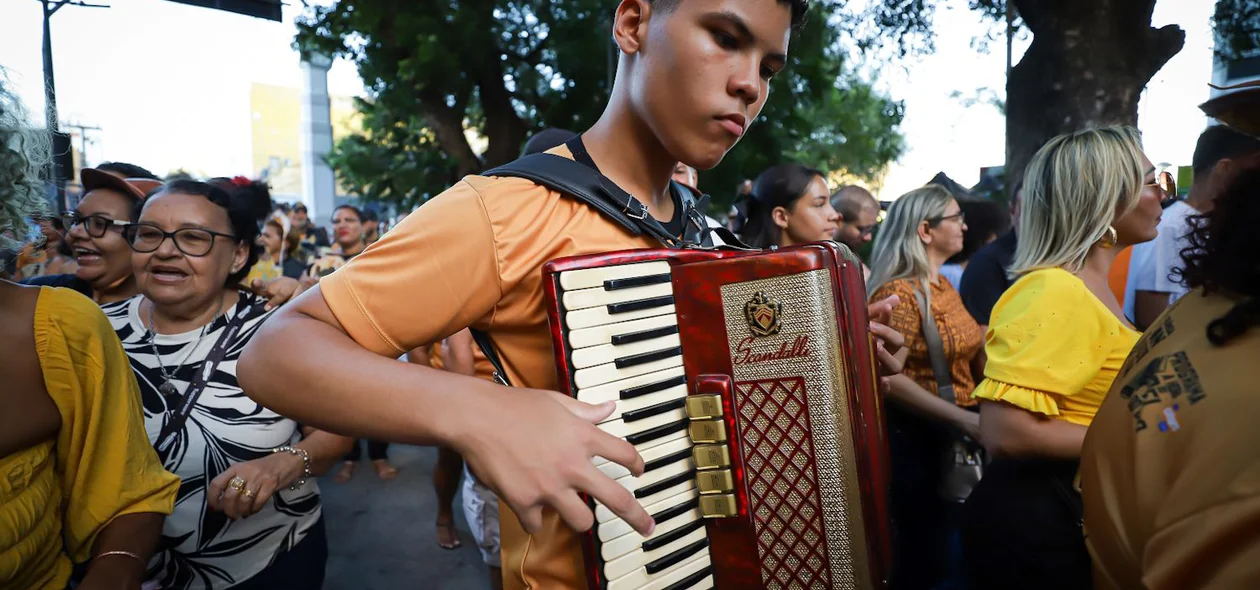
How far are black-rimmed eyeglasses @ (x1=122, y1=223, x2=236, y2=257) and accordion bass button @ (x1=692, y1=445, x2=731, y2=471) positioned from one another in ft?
6.45

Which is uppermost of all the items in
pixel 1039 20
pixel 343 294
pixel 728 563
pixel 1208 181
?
pixel 1039 20

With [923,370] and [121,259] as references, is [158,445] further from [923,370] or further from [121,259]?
[923,370]

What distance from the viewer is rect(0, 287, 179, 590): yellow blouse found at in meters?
1.49

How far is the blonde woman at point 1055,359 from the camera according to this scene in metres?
1.92

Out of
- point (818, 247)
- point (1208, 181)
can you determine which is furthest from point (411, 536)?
point (1208, 181)

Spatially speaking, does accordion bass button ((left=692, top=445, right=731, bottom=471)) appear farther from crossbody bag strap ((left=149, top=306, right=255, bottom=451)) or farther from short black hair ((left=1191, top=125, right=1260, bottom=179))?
short black hair ((left=1191, top=125, right=1260, bottom=179))

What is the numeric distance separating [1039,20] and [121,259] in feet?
25.2

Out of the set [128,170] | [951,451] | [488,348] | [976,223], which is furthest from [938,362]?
[128,170]

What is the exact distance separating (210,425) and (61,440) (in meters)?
0.62

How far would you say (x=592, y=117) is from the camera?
11.6 meters

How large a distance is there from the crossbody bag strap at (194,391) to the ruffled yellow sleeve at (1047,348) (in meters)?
2.40

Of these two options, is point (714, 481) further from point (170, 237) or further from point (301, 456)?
point (170, 237)

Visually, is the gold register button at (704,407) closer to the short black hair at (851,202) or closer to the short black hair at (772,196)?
the short black hair at (772,196)

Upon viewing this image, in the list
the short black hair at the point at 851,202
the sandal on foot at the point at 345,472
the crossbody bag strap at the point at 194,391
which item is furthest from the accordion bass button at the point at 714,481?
the sandal on foot at the point at 345,472
